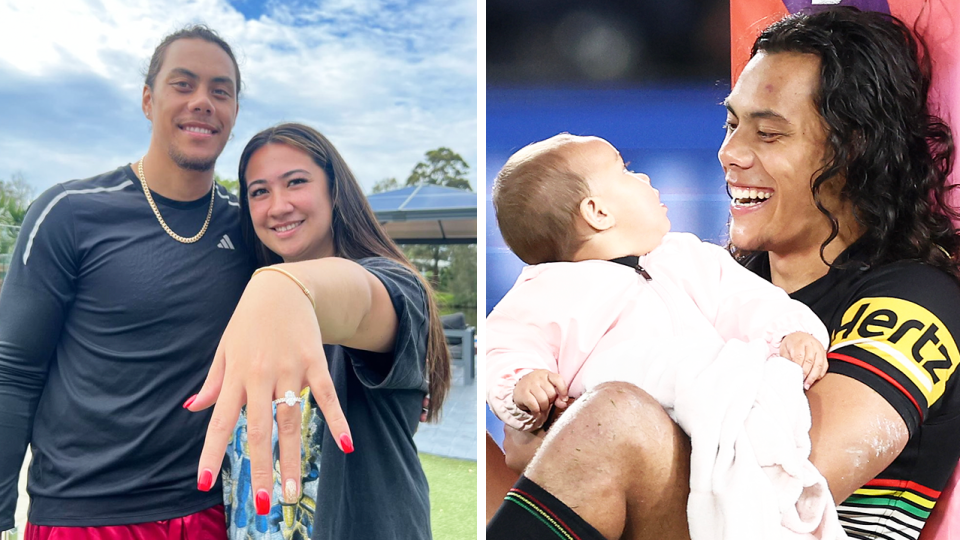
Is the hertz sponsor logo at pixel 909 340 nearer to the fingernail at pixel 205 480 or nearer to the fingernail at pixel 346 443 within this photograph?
the fingernail at pixel 346 443

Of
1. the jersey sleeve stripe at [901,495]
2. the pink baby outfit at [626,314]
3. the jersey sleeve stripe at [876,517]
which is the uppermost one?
the pink baby outfit at [626,314]

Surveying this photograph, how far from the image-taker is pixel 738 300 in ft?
4.87

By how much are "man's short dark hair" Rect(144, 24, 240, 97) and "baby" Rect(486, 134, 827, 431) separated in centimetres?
69

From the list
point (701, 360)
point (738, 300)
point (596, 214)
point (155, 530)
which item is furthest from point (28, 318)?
point (738, 300)

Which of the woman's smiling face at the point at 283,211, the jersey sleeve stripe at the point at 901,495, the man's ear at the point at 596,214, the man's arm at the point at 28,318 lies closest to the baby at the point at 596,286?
the man's ear at the point at 596,214

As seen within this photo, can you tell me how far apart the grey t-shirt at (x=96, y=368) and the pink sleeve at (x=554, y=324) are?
2.17ft

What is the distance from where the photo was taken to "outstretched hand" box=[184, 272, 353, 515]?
1342mm

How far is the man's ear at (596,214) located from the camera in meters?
1.49

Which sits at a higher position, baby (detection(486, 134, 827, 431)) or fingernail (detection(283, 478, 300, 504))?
baby (detection(486, 134, 827, 431))

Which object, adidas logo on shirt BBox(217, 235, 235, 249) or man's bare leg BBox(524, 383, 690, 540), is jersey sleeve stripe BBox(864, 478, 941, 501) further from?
adidas logo on shirt BBox(217, 235, 235, 249)

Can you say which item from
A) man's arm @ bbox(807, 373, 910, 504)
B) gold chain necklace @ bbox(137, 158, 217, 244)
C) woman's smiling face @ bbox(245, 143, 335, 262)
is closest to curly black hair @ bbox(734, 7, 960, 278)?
man's arm @ bbox(807, 373, 910, 504)

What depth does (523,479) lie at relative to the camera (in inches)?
49.7

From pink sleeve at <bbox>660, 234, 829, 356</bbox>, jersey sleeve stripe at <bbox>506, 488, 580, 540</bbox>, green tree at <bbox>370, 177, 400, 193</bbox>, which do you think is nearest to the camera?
jersey sleeve stripe at <bbox>506, 488, 580, 540</bbox>

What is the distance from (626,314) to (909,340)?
1.84 ft
